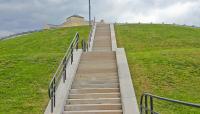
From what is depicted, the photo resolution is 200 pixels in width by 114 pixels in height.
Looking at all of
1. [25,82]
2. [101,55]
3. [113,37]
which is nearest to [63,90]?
[25,82]

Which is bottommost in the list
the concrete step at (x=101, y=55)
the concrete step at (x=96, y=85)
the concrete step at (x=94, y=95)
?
the concrete step at (x=94, y=95)

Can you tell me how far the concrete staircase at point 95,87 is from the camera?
13188 millimetres

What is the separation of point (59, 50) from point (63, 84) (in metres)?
14.5

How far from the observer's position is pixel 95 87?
1516 centimetres

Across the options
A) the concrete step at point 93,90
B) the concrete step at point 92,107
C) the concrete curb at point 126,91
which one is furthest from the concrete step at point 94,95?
the concrete step at point 92,107

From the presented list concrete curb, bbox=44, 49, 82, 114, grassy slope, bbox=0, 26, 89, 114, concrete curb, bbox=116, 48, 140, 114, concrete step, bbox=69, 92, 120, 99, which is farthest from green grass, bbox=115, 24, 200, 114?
grassy slope, bbox=0, 26, 89, 114

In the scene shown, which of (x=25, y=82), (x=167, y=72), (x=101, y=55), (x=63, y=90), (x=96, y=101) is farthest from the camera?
(x=101, y=55)

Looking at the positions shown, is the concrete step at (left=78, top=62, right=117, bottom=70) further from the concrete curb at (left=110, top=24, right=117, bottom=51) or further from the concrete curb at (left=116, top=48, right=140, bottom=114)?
the concrete curb at (left=110, top=24, right=117, bottom=51)

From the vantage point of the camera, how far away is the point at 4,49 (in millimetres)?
33250

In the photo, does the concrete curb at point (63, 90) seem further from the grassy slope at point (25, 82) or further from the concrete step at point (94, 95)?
the grassy slope at point (25, 82)

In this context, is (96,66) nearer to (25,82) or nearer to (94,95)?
(25,82)

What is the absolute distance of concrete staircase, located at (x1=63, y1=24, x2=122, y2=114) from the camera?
13.2m

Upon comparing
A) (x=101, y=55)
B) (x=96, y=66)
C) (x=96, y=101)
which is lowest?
(x=96, y=101)

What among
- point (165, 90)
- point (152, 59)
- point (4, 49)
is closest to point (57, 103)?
point (165, 90)
